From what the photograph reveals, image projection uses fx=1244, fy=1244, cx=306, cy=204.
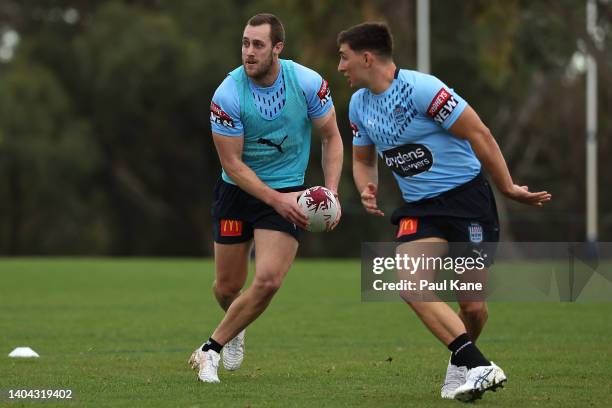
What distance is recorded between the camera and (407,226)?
8.31 metres

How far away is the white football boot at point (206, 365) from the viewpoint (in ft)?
29.6

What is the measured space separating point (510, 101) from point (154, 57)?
14.2 meters

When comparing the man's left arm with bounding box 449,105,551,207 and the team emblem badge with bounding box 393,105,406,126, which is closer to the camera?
the man's left arm with bounding box 449,105,551,207

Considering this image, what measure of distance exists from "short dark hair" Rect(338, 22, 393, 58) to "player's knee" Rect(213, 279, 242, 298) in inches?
90.5

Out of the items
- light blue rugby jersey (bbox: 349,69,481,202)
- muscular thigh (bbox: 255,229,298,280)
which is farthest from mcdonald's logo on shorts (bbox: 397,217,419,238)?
muscular thigh (bbox: 255,229,298,280)

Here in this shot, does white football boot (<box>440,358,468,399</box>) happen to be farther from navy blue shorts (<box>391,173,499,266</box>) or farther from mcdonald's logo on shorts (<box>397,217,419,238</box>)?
mcdonald's logo on shorts (<box>397,217,419,238</box>)

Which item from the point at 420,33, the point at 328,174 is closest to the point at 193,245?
the point at 420,33

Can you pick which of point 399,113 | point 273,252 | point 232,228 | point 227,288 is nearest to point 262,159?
point 232,228

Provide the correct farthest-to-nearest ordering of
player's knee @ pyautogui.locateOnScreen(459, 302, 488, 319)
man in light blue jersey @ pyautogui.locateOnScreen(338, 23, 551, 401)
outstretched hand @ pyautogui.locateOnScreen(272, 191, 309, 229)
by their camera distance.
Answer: outstretched hand @ pyautogui.locateOnScreen(272, 191, 309, 229)
player's knee @ pyautogui.locateOnScreen(459, 302, 488, 319)
man in light blue jersey @ pyautogui.locateOnScreen(338, 23, 551, 401)

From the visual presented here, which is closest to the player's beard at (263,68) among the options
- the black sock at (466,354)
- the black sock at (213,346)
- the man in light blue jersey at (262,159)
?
the man in light blue jersey at (262,159)

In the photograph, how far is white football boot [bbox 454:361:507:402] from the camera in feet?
25.3

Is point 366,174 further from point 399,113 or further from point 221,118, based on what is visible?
point 221,118

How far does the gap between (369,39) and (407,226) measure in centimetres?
127

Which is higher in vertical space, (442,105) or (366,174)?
(442,105)
